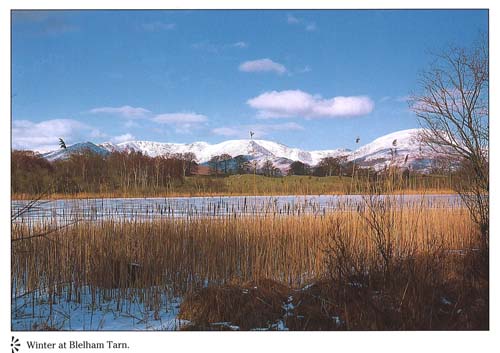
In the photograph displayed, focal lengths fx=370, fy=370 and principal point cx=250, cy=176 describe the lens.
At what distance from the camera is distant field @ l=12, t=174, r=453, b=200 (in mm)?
3457

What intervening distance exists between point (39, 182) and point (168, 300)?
1568mm

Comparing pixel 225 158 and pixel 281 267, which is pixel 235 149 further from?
pixel 281 267

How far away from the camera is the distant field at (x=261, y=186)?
3.46 meters

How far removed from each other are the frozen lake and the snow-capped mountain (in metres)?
0.38

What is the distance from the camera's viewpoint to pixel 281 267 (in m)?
3.23

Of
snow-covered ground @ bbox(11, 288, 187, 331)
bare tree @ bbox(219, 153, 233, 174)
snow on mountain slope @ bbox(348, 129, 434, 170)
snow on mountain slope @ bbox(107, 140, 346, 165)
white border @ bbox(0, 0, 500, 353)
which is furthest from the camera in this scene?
bare tree @ bbox(219, 153, 233, 174)

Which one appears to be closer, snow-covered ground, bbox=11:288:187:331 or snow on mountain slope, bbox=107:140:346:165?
snow-covered ground, bbox=11:288:187:331

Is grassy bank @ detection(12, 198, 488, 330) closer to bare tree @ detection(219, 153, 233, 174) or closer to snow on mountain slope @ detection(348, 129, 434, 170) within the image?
snow on mountain slope @ detection(348, 129, 434, 170)

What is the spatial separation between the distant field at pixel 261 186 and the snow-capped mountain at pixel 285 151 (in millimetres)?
194

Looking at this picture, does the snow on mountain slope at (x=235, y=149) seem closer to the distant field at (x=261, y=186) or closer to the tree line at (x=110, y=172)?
the tree line at (x=110, y=172)
